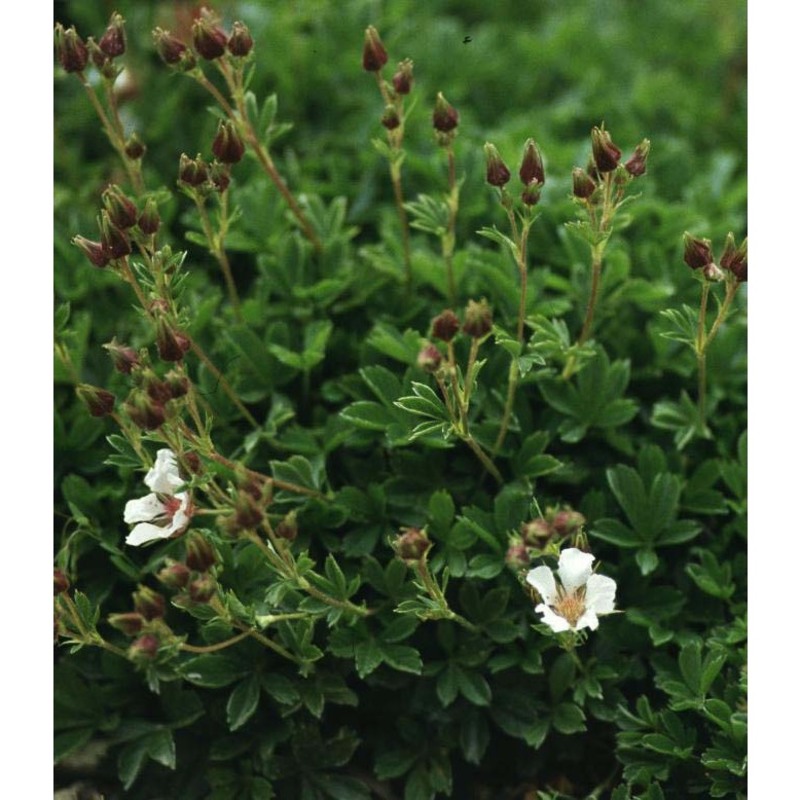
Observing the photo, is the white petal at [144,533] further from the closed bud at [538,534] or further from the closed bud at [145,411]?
the closed bud at [538,534]

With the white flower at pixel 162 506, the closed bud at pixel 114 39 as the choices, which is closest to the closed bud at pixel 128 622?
the white flower at pixel 162 506

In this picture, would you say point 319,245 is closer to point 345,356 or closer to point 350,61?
point 345,356

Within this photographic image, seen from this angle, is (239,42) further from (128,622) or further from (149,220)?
(128,622)

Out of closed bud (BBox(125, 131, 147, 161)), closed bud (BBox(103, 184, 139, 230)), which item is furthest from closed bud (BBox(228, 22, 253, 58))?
closed bud (BBox(103, 184, 139, 230))

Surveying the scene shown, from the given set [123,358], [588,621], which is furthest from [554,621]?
[123,358]

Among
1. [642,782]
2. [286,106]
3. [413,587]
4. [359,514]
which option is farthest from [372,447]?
[286,106]

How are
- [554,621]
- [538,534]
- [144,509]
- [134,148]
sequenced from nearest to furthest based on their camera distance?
A: [538,534] → [554,621] → [144,509] → [134,148]

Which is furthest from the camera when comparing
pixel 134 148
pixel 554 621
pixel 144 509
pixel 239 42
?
pixel 134 148
